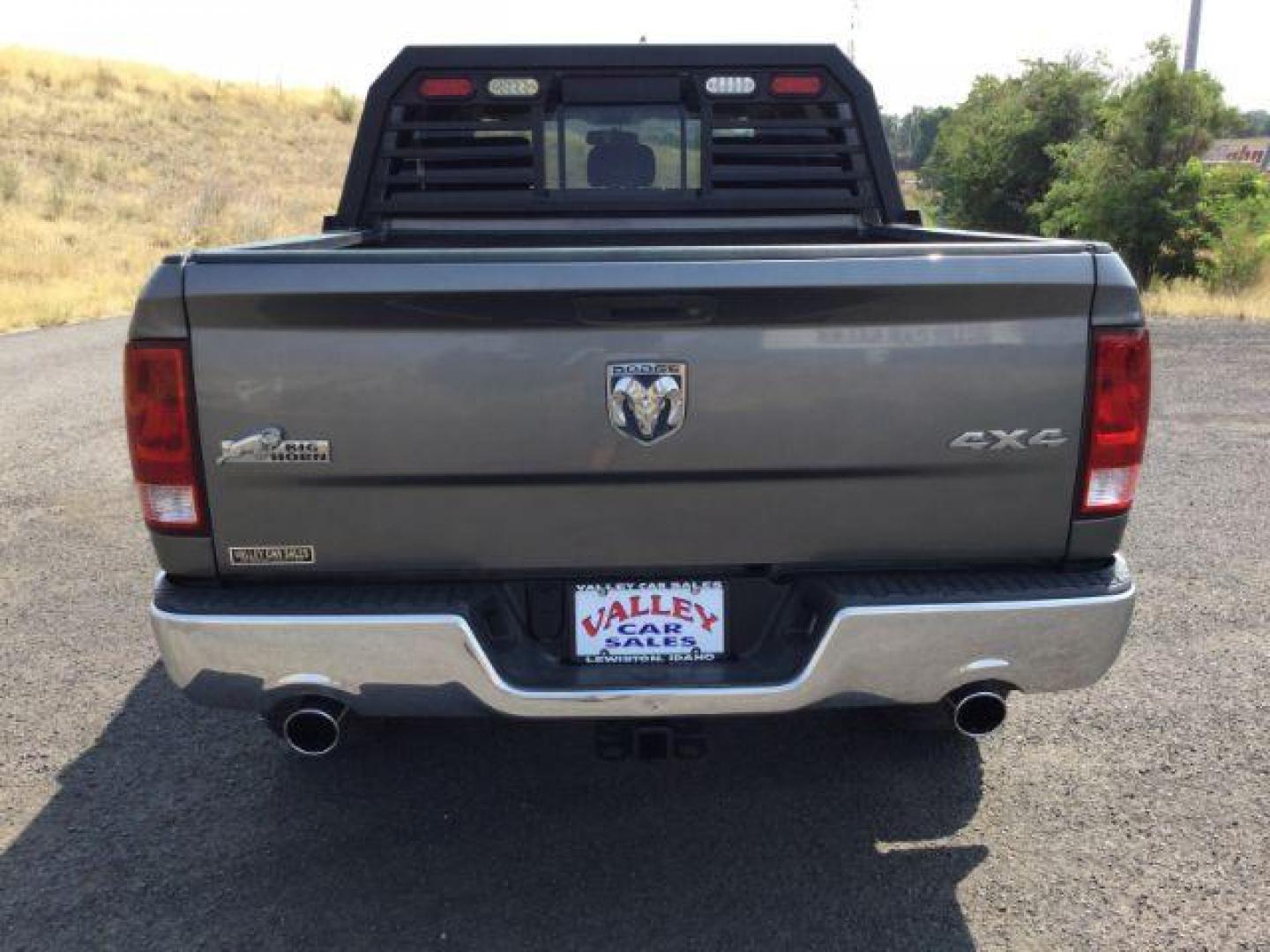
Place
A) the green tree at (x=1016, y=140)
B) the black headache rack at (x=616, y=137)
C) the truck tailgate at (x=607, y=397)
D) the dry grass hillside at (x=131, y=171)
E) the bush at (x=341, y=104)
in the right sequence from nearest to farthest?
the truck tailgate at (x=607, y=397) < the black headache rack at (x=616, y=137) < the dry grass hillside at (x=131, y=171) < the green tree at (x=1016, y=140) < the bush at (x=341, y=104)

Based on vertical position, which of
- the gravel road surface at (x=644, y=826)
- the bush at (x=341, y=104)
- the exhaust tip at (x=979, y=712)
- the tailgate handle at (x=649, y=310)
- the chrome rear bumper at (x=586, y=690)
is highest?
the bush at (x=341, y=104)

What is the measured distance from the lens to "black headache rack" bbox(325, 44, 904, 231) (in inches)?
171

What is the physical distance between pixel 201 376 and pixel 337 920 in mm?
1339

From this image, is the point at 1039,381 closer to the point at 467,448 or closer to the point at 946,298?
the point at 946,298

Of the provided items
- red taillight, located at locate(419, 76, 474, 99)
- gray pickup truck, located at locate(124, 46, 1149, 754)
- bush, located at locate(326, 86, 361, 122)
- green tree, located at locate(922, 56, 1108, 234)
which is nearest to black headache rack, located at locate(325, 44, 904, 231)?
red taillight, located at locate(419, 76, 474, 99)

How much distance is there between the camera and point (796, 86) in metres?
4.45

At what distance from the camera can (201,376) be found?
2348 mm

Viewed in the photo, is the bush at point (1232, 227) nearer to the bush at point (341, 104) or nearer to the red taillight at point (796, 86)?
the red taillight at point (796, 86)

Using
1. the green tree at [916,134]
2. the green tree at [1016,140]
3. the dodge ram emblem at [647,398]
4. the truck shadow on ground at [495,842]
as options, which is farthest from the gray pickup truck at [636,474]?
the green tree at [916,134]

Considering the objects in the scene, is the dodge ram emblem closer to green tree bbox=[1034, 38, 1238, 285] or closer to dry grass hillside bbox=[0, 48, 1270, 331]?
dry grass hillside bbox=[0, 48, 1270, 331]

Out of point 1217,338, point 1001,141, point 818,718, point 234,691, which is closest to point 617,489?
point 234,691

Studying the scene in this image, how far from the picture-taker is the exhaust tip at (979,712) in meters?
2.62

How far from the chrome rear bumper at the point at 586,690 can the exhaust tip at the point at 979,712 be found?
0.37 feet

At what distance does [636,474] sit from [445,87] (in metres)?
2.59
